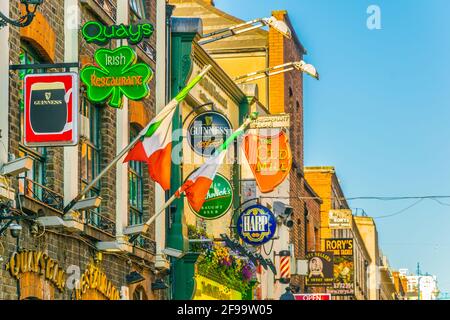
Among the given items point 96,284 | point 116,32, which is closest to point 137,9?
point 116,32

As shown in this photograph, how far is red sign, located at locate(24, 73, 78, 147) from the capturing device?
67.5 ft

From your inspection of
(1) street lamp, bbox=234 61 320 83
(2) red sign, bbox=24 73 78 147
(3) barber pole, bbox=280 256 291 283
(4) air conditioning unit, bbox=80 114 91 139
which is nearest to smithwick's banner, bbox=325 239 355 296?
(3) barber pole, bbox=280 256 291 283

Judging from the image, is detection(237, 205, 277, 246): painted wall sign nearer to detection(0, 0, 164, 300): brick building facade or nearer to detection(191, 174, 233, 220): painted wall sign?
detection(191, 174, 233, 220): painted wall sign

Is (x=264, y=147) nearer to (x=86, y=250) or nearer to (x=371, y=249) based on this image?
(x=86, y=250)

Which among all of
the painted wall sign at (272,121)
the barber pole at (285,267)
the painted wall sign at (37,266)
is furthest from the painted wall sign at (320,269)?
the painted wall sign at (37,266)

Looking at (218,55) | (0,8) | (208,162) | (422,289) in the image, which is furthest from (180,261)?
(422,289)

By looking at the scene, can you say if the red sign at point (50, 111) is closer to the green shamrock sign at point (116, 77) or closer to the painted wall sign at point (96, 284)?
the green shamrock sign at point (116, 77)

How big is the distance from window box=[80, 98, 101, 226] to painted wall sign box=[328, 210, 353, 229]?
127 ft

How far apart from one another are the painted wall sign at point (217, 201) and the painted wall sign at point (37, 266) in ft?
34.0

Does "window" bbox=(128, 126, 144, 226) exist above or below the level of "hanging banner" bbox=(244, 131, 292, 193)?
below

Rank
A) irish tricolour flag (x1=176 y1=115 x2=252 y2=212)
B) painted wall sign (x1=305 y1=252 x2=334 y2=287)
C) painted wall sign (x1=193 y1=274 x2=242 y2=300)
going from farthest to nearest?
painted wall sign (x1=305 y1=252 x2=334 y2=287) < painted wall sign (x1=193 y1=274 x2=242 y2=300) < irish tricolour flag (x1=176 y1=115 x2=252 y2=212)

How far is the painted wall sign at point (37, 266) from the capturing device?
20984 mm

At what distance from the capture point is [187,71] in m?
34.9

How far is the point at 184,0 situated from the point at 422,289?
12371 cm
